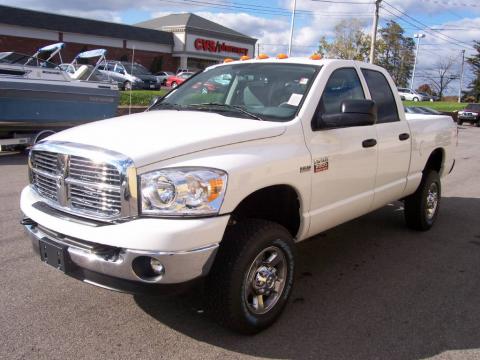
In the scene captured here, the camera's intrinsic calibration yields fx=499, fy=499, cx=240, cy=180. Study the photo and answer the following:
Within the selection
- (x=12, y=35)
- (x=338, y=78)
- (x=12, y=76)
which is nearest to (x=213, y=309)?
(x=338, y=78)

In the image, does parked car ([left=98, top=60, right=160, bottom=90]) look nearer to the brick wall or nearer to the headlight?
the brick wall

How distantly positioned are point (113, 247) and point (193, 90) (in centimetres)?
220

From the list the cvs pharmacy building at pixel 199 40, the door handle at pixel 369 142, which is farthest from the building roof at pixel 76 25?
the door handle at pixel 369 142

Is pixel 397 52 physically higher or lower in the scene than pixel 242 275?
higher

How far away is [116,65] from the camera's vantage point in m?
29.2

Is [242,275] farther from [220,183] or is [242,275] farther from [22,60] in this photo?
[22,60]

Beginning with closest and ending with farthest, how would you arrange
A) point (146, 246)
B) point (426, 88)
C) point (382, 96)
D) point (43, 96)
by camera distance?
point (146, 246) < point (382, 96) < point (43, 96) < point (426, 88)

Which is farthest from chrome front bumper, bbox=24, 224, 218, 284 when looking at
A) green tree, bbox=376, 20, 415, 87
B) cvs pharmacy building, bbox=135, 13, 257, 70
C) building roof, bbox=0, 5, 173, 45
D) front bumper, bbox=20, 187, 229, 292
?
green tree, bbox=376, 20, 415, 87

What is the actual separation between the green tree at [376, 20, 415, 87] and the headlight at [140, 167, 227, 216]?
71.2 metres

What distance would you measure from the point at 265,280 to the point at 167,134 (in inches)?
47.4

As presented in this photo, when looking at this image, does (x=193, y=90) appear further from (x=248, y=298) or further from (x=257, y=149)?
(x=248, y=298)

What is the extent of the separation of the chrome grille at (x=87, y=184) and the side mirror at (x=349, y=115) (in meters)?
1.68

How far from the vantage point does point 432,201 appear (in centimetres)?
623

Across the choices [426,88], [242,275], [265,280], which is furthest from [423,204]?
[426,88]
